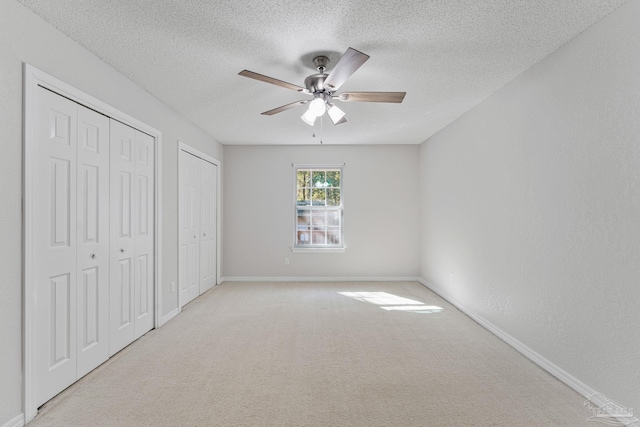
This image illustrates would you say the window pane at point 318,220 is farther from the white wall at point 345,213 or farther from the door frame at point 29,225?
the door frame at point 29,225

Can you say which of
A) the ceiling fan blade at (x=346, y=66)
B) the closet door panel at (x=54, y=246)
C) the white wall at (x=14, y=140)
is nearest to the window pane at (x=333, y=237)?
the ceiling fan blade at (x=346, y=66)

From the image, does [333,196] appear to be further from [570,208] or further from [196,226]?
[570,208]

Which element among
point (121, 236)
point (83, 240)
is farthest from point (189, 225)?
point (83, 240)

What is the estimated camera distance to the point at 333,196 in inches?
243

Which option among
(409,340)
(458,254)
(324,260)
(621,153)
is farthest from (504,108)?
(324,260)

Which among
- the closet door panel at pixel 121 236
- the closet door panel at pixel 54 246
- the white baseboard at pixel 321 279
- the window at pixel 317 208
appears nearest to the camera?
the closet door panel at pixel 54 246

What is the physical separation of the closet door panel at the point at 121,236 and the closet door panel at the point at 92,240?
89 millimetres

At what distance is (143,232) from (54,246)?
3.76 feet

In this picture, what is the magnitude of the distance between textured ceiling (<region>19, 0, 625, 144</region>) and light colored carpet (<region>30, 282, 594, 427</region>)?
2.46 m

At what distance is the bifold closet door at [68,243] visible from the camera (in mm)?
2117

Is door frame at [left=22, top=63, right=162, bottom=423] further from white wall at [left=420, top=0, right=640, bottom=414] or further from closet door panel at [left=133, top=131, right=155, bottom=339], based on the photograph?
white wall at [left=420, top=0, right=640, bottom=414]

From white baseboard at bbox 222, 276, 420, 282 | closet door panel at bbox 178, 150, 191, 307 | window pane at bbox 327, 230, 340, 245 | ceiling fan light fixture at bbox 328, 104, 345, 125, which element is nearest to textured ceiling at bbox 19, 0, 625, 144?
ceiling fan light fixture at bbox 328, 104, 345, 125

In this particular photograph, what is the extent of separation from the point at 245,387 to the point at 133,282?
62.8 inches

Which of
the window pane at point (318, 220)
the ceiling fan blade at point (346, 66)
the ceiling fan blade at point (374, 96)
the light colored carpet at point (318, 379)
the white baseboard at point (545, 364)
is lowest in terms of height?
the light colored carpet at point (318, 379)
